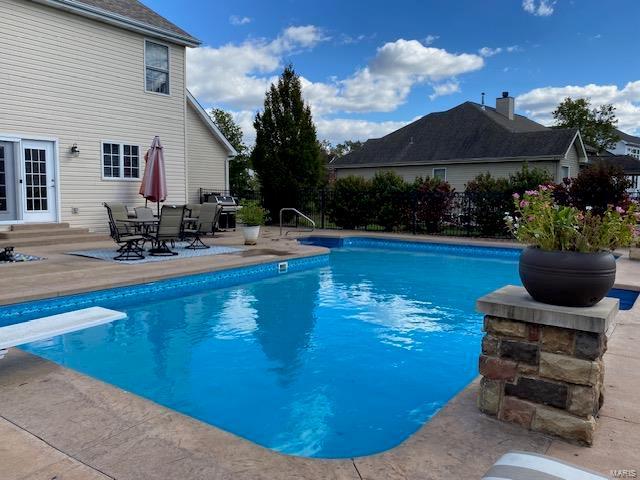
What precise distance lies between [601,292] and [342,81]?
78.9ft

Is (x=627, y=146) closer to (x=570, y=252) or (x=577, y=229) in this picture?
(x=577, y=229)

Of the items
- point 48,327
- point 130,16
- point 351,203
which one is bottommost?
point 48,327

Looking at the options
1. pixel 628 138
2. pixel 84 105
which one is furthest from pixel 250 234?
pixel 628 138

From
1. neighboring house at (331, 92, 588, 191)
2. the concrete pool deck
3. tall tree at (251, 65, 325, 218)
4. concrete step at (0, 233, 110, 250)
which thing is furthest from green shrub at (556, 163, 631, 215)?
concrete step at (0, 233, 110, 250)

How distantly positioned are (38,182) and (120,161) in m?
2.15

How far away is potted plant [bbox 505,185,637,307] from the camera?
2.57 metres

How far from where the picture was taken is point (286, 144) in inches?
721

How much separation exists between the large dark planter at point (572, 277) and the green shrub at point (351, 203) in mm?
13906

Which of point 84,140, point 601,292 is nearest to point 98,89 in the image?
point 84,140

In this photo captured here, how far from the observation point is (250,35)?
1966 centimetres

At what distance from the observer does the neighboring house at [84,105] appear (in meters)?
10.7

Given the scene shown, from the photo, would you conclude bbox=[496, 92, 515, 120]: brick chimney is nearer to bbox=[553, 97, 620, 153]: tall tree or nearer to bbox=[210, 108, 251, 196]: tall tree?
bbox=[553, 97, 620, 153]: tall tree

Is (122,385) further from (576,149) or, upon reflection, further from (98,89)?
(576,149)

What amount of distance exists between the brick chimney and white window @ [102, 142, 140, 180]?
1988 centimetres
